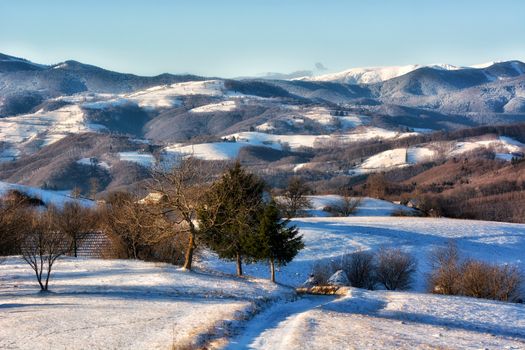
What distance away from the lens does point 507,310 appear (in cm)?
3328

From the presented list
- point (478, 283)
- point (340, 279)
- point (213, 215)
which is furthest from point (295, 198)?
Result: point (213, 215)

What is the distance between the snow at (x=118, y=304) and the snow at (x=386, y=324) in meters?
2.10

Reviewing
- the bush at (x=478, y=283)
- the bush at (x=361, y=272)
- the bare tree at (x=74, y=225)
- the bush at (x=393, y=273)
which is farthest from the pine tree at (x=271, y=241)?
the bare tree at (x=74, y=225)

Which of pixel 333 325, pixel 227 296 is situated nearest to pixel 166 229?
pixel 227 296

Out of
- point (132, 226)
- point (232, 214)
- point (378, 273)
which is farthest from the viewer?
point (378, 273)

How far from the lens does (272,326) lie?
2516 centimetres

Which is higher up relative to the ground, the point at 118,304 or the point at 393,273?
the point at 118,304

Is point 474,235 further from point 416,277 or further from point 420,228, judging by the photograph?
point 416,277

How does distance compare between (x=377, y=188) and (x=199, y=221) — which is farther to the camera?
(x=377, y=188)

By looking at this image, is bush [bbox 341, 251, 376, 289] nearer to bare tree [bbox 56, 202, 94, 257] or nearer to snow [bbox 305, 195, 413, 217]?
bare tree [bbox 56, 202, 94, 257]

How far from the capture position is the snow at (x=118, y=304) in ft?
69.5

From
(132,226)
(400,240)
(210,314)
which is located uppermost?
(132,226)

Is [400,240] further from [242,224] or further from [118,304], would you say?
[118,304]

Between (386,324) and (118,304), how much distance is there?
12.6 metres
